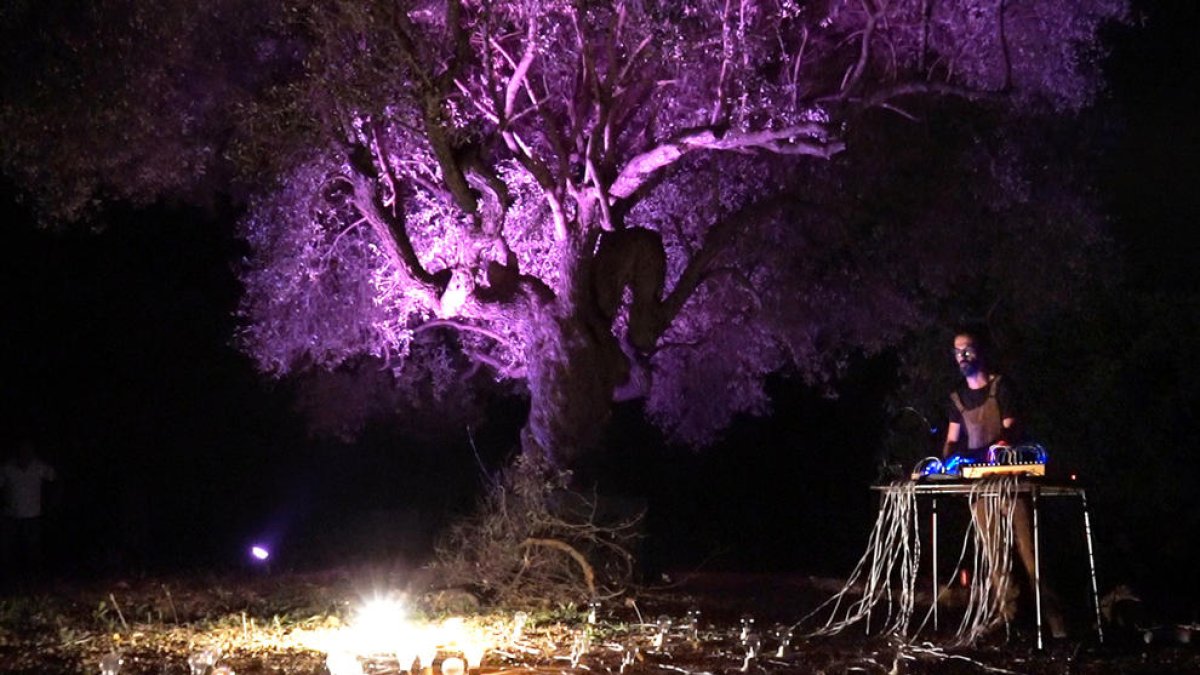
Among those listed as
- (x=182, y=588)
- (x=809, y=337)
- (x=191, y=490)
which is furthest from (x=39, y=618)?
(x=191, y=490)

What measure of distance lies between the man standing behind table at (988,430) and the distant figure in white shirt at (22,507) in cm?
1022

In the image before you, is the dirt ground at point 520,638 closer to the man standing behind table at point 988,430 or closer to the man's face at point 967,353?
the man standing behind table at point 988,430

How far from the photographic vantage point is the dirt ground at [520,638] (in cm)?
793

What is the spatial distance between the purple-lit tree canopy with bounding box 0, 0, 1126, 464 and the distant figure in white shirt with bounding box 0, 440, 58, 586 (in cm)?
267

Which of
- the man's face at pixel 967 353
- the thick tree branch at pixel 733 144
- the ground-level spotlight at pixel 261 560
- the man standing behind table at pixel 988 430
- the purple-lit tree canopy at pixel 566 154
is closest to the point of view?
the man standing behind table at pixel 988 430

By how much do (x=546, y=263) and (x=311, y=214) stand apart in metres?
2.52

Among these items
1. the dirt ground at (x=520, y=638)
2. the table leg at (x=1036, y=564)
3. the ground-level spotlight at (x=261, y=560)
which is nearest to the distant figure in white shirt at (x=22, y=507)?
the ground-level spotlight at (x=261, y=560)

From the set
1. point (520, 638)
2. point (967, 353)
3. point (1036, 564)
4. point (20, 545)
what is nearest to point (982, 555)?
point (1036, 564)

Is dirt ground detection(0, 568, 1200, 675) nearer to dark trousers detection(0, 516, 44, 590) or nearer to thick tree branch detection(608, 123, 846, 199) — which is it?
dark trousers detection(0, 516, 44, 590)

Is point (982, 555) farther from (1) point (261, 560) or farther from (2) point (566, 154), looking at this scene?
(1) point (261, 560)

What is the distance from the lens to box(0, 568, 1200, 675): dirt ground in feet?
26.0

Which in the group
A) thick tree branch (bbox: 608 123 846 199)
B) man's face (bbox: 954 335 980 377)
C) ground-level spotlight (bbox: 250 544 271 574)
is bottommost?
ground-level spotlight (bbox: 250 544 271 574)

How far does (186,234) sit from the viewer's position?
20.2 meters

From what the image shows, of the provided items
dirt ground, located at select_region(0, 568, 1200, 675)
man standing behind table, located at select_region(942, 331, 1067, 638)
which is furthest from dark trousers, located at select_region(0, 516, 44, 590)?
man standing behind table, located at select_region(942, 331, 1067, 638)
